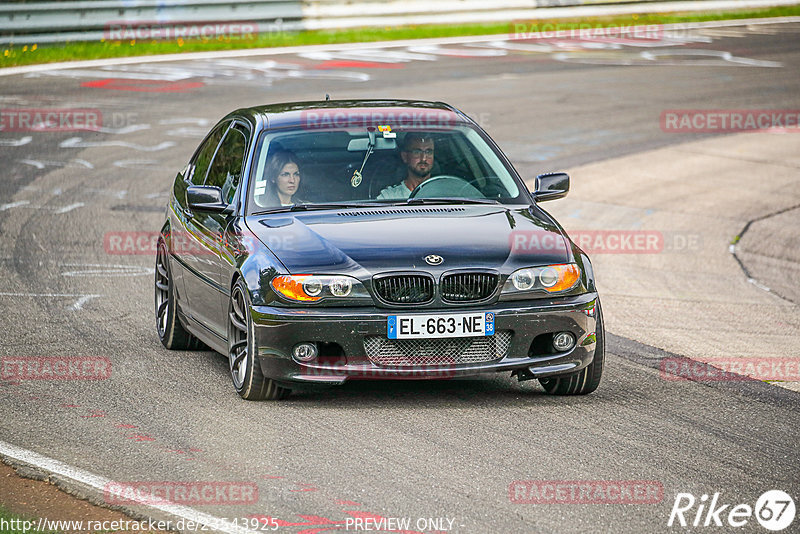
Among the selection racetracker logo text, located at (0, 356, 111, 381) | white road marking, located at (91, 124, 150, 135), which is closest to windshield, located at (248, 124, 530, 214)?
racetracker logo text, located at (0, 356, 111, 381)

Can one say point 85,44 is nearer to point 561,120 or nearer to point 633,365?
point 561,120

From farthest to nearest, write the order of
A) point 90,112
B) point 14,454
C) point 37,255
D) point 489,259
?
point 90,112
point 37,255
point 489,259
point 14,454

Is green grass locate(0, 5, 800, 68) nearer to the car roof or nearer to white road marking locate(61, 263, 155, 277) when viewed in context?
white road marking locate(61, 263, 155, 277)

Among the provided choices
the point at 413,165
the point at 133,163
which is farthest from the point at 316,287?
the point at 133,163

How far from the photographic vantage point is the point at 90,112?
21.0 m

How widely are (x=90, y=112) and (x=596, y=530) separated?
56.8 ft

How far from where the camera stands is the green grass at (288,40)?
2698cm

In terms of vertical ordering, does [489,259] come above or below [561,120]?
above

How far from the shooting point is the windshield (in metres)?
7.93

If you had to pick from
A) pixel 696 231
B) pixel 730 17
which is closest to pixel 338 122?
pixel 696 231

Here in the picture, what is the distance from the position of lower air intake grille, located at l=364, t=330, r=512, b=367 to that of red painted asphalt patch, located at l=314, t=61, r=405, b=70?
20367mm

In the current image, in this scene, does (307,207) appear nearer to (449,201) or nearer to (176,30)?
(449,201)

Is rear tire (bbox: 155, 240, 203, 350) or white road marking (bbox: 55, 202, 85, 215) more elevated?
rear tire (bbox: 155, 240, 203, 350)

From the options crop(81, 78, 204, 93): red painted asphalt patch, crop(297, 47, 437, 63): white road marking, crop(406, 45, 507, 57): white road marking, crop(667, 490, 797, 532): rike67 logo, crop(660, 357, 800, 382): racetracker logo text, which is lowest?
crop(406, 45, 507, 57): white road marking
